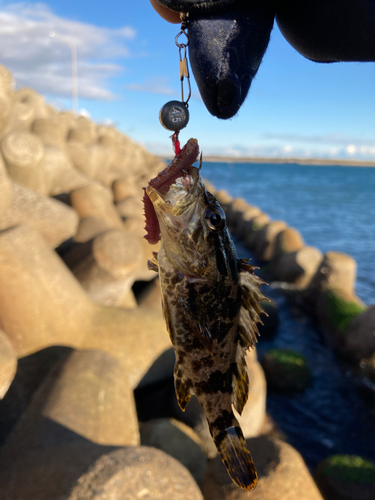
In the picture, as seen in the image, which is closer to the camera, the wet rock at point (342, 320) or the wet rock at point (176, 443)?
the wet rock at point (176, 443)

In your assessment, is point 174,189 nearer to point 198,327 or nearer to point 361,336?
point 198,327

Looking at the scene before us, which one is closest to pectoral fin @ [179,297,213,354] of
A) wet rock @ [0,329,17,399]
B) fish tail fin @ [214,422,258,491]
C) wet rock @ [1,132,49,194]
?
fish tail fin @ [214,422,258,491]

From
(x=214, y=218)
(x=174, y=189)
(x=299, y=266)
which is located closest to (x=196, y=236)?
(x=214, y=218)

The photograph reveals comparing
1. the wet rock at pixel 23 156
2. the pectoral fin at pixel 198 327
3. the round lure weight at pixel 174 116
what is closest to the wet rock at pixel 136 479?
the pectoral fin at pixel 198 327

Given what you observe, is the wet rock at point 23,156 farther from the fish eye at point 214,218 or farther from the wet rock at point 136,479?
the fish eye at point 214,218

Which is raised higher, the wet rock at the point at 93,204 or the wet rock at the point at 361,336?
the wet rock at the point at 93,204

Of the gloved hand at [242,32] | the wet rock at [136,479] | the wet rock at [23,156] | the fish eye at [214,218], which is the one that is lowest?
the wet rock at [136,479]

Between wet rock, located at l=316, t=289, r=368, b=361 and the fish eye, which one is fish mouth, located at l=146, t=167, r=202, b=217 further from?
wet rock, located at l=316, t=289, r=368, b=361
